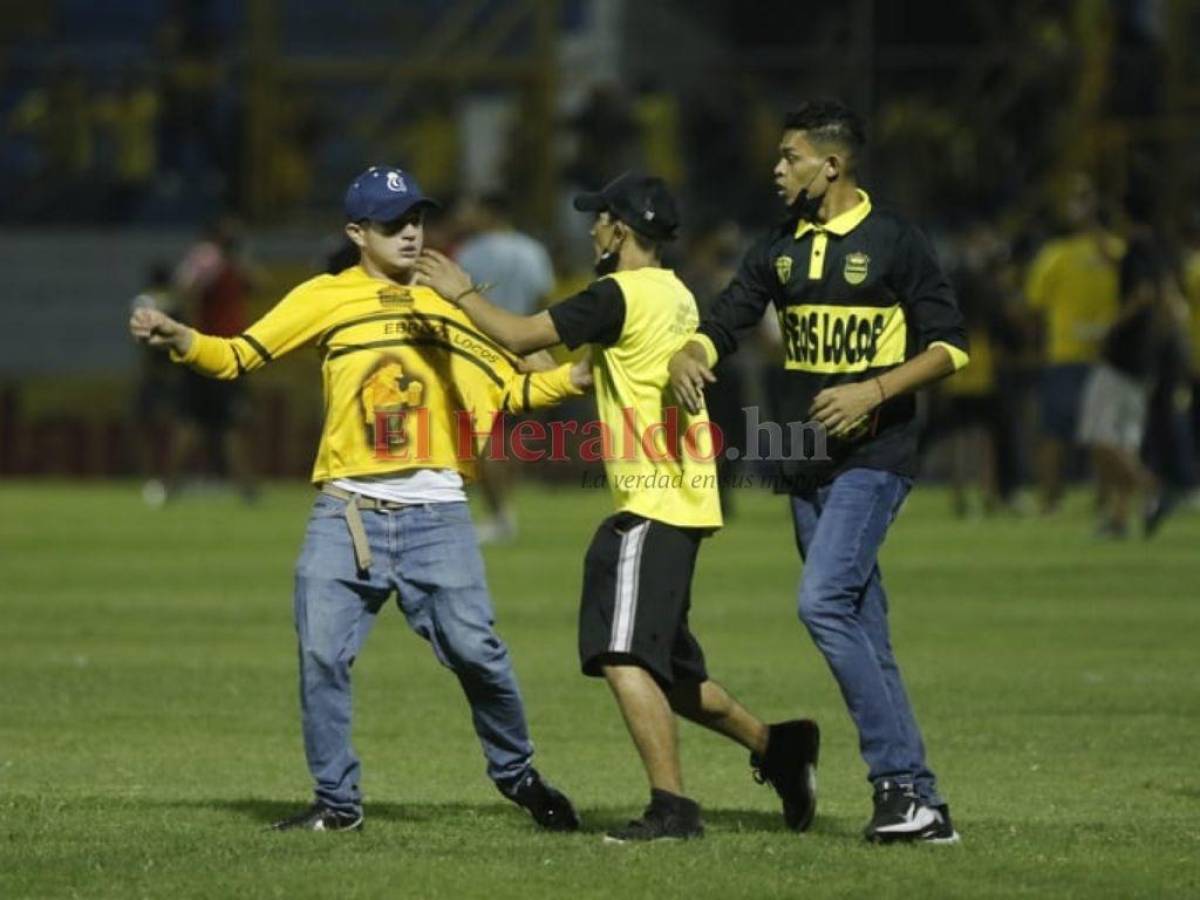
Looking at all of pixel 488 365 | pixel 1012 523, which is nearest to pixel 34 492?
pixel 1012 523

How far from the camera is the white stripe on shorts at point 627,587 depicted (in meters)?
9.09

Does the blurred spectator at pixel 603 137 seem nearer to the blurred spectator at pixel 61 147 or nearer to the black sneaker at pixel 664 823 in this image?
the blurred spectator at pixel 61 147

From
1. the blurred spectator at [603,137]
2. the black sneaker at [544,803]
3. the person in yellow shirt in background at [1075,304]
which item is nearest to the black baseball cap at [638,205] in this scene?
the black sneaker at [544,803]

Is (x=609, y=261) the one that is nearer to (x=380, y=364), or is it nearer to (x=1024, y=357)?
(x=380, y=364)

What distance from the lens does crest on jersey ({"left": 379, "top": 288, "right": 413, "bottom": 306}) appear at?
9.55m

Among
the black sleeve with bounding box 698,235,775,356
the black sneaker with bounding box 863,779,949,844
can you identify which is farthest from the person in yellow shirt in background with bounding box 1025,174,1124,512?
the black sneaker with bounding box 863,779,949,844

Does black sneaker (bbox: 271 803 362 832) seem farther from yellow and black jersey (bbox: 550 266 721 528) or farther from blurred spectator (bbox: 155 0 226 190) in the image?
blurred spectator (bbox: 155 0 226 190)

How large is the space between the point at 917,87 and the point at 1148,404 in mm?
13220

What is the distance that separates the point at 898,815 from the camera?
8.94m

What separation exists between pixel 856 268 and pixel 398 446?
5.20 ft

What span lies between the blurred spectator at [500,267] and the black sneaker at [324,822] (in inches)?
492

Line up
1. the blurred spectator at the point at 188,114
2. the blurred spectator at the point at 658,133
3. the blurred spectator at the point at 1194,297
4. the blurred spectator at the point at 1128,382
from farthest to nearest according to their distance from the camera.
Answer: the blurred spectator at the point at 188,114 < the blurred spectator at the point at 658,133 < the blurred spectator at the point at 1194,297 < the blurred spectator at the point at 1128,382

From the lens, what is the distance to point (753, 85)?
36125 mm

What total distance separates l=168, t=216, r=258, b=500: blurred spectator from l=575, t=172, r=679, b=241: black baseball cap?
1825 cm
